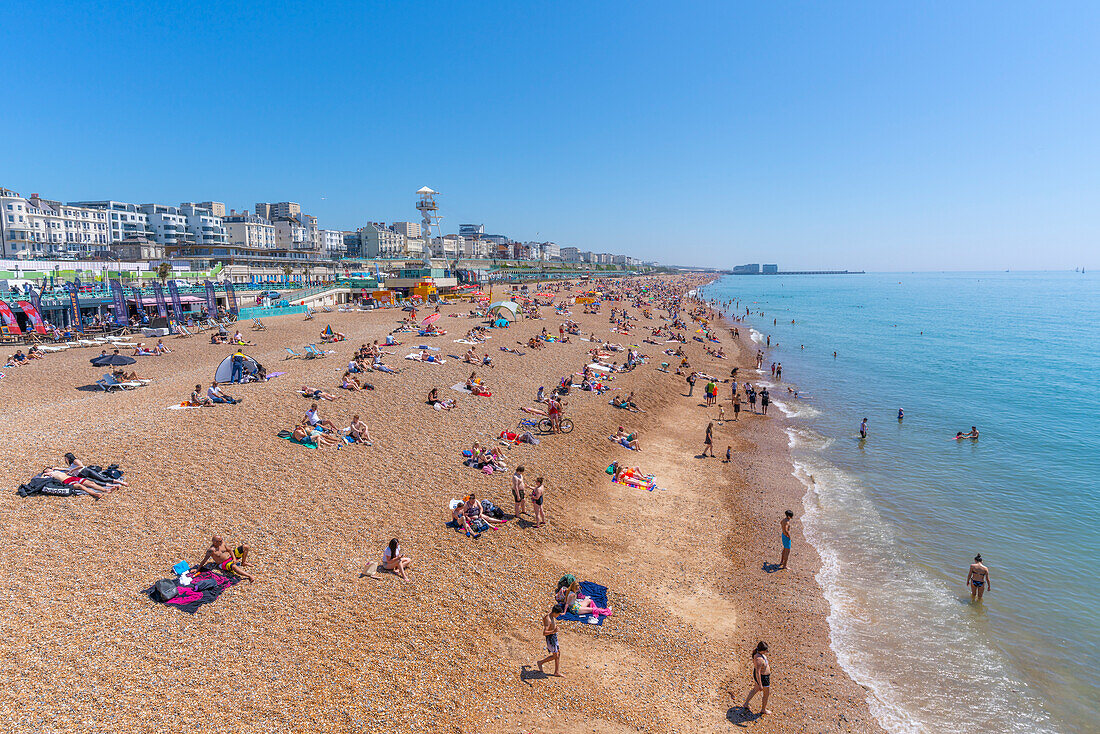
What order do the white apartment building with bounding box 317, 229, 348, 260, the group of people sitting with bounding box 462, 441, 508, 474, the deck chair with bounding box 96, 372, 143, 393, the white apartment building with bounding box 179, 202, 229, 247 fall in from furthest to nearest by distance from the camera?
the white apartment building with bounding box 317, 229, 348, 260, the white apartment building with bounding box 179, 202, 229, 247, the deck chair with bounding box 96, 372, 143, 393, the group of people sitting with bounding box 462, 441, 508, 474

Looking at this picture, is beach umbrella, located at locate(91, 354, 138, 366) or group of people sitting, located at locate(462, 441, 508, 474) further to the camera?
beach umbrella, located at locate(91, 354, 138, 366)

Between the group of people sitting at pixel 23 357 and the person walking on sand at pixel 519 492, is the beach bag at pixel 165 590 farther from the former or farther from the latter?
the group of people sitting at pixel 23 357

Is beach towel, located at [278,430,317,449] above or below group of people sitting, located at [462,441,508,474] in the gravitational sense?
above

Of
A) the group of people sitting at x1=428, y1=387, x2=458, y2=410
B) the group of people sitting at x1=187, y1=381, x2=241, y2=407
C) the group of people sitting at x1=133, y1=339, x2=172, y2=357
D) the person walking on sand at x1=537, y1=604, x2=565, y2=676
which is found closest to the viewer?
the person walking on sand at x1=537, y1=604, x2=565, y2=676

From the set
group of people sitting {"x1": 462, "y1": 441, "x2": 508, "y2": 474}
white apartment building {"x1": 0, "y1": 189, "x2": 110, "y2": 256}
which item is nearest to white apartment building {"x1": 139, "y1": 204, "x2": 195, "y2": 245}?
white apartment building {"x1": 0, "y1": 189, "x2": 110, "y2": 256}

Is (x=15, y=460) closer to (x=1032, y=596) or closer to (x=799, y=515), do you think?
(x=799, y=515)

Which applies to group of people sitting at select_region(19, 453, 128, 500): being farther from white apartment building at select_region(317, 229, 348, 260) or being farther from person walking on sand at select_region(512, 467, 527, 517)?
white apartment building at select_region(317, 229, 348, 260)

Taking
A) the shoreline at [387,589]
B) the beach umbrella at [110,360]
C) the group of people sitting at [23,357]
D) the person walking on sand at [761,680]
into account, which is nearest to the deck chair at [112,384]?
the shoreline at [387,589]

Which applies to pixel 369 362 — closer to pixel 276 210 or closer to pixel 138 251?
pixel 138 251
